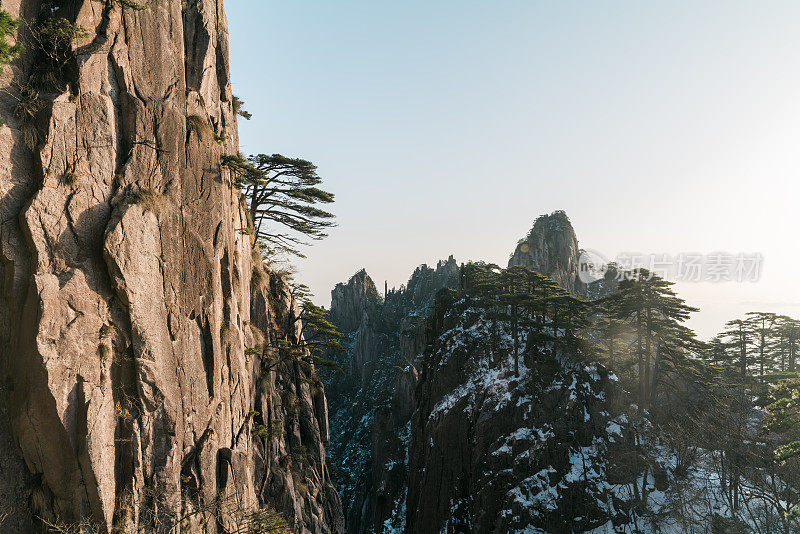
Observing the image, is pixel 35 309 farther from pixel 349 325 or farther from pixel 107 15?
pixel 349 325

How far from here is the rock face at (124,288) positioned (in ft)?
37.4

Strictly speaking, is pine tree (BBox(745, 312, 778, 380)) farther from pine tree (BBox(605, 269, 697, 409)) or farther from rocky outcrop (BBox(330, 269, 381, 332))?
rocky outcrop (BBox(330, 269, 381, 332))

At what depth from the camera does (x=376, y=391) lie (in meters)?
87.9

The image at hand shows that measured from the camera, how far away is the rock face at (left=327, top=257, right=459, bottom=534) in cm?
5188

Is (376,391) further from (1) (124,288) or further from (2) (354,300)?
(1) (124,288)

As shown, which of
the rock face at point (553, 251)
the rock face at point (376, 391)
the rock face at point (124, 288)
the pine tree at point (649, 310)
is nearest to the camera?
the rock face at point (124, 288)

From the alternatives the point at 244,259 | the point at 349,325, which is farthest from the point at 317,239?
the point at 349,325

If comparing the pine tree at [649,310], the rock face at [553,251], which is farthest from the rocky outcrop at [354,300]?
the pine tree at [649,310]

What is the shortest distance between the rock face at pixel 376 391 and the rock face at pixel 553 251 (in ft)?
75.6

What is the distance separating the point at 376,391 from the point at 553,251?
4825cm

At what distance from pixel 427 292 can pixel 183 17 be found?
9286 cm

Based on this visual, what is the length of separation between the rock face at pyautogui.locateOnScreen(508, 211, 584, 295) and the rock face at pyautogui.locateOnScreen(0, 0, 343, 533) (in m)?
60.2

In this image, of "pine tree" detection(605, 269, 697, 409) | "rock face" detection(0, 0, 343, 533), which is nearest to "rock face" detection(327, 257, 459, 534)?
"rock face" detection(0, 0, 343, 533)

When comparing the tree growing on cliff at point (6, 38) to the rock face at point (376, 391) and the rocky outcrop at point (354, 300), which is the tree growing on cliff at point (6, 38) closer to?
the rock face at point (376, 391)
